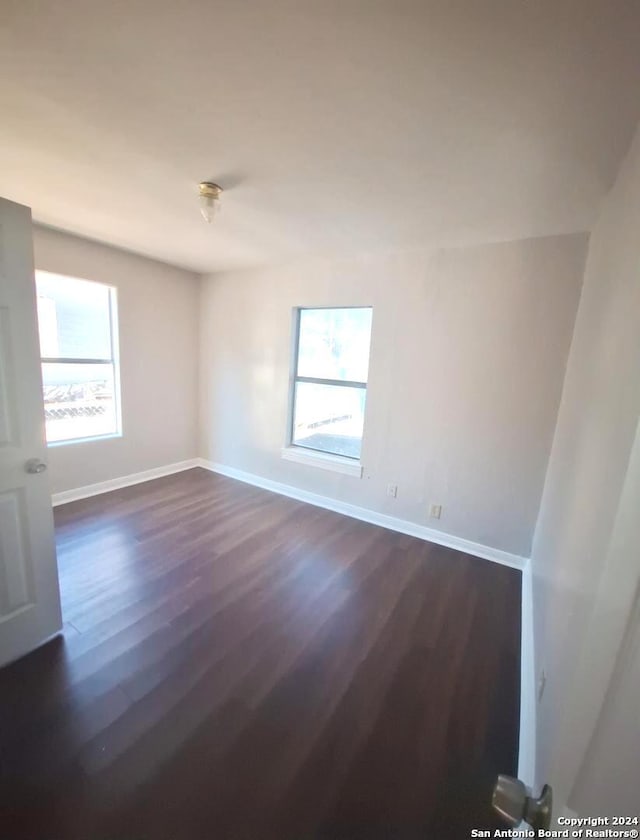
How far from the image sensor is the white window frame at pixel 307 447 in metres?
3.28

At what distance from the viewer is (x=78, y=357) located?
10.4ft

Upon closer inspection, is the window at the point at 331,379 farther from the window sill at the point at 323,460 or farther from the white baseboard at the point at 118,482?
Result: the white baseboard at the point at 118,482

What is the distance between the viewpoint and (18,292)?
1423 mm

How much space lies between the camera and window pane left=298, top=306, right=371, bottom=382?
3.21m

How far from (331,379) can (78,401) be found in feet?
8.41

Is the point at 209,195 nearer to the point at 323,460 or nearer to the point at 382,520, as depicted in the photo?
the point at 323,460

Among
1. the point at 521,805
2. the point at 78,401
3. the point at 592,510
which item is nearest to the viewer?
the point at 521,805

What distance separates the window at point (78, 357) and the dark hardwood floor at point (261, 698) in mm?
1217

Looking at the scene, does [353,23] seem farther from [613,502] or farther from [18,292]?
[18,292]

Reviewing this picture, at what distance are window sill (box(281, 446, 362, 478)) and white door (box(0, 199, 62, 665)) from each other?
227 centimetres

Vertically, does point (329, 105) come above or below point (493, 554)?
above

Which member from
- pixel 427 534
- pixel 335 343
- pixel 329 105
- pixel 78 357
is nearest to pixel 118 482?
pixel 78 357

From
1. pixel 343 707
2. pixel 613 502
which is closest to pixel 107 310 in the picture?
pixel 343 707

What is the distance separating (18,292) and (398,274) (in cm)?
255
